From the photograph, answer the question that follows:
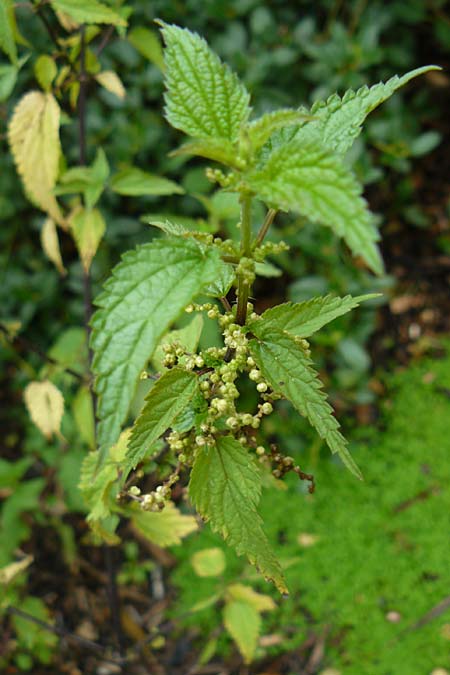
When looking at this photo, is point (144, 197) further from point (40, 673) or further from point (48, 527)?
point (40, 673)

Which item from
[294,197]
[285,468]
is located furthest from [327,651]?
[294,197]

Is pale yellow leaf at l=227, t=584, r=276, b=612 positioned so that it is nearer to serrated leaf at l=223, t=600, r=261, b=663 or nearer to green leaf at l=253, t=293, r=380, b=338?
serrated leaf at l=223, t=600, r=261, b=663

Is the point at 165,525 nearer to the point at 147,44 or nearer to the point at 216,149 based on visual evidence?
the point at 216,149

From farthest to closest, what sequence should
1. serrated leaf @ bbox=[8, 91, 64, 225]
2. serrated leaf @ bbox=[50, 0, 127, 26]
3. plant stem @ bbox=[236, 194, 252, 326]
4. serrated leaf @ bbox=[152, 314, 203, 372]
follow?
serrated leaf @ bbox=[8, 91, 64, 225] → serrated leaf @ bbox=[50, 0, 127, 26] → serrated leaf @ bbox=[152, 314, 203, 372] → plant stem @ bbox=[236, 194, 252, 326]

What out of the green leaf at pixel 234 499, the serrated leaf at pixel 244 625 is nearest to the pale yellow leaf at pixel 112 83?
the green leaf at pixel 234 499

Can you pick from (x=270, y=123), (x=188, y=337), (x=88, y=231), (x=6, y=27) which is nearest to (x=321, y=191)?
(x=270, y=123)

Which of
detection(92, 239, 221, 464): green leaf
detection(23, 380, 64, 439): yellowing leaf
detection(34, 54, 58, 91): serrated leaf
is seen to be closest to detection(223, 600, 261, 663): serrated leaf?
detection(23, 380, 64, 439): yellowing leaf
